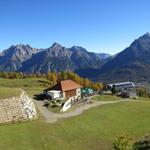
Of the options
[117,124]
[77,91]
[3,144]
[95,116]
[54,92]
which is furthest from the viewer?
[77,91]

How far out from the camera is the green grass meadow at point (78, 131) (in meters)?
57.6

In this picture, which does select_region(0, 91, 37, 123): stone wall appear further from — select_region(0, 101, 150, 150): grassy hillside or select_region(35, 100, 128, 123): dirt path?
select_region(35, 100, 128, 123): dirt path

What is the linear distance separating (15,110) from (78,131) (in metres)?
15.3

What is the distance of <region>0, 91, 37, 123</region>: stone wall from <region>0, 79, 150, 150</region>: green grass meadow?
2.22 meters

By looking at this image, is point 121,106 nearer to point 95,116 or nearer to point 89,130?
point 95,116

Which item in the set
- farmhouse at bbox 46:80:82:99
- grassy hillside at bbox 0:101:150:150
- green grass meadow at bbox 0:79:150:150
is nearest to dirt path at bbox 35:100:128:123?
green grass meadow at bbox 0:79:150:150

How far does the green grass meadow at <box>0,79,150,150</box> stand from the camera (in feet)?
189

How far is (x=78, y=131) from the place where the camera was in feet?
218

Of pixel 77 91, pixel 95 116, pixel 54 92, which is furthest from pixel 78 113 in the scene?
pixel 77 91

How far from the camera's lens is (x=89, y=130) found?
68000mm

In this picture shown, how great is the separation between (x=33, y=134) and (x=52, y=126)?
690 centimetres

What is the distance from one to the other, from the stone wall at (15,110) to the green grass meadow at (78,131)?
7.29 feet

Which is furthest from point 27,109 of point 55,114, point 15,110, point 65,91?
point 65,91

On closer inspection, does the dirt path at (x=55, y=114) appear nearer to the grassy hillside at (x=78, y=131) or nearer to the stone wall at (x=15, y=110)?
the grassy hillside at (x=78, y=131)
